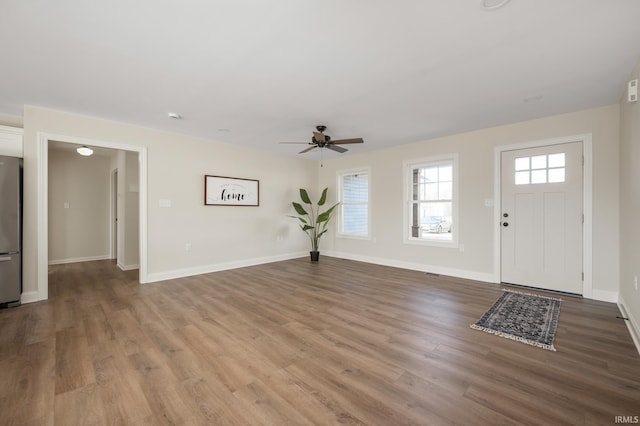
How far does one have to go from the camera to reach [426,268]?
4922mm

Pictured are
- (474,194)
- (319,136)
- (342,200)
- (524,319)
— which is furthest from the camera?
(342,200)

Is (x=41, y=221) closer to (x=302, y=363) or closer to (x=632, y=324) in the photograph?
(x=302, y=363)

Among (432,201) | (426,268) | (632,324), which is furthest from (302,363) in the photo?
(432,201)

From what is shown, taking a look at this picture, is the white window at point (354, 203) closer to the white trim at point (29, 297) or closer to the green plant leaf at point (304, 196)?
the green plant leaf at point (304, 196)

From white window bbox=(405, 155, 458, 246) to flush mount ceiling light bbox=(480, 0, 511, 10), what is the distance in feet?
10.4

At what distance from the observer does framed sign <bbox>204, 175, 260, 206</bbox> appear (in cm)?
492

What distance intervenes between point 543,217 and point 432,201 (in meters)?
1.65

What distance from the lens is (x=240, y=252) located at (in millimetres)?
5371

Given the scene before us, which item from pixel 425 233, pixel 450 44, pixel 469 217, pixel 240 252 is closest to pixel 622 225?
pixel 469 217

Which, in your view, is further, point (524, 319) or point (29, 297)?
point (29, 297)

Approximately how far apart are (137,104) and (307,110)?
208 centimetres

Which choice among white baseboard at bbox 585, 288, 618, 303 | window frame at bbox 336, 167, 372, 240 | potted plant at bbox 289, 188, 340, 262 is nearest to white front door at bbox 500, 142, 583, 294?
white baseboard at bbox 585, 288, 618, 303

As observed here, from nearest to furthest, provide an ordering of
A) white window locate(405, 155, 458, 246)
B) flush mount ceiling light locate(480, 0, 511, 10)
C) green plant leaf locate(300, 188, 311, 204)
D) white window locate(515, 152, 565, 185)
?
flush mount ceiling light locate(480, 0, 511, 10), white window locate(515, 152, 565, 185), white window locate(405, 155, 458, 246), green plant leaf locate(300, 188, 311, 204)

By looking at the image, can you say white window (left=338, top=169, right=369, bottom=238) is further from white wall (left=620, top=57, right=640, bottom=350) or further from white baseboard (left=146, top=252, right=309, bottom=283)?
white wall (left=620, top=57, right=640, bottom=350)
